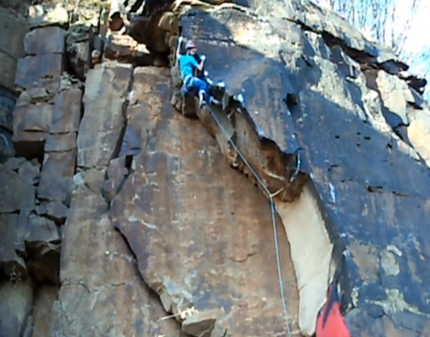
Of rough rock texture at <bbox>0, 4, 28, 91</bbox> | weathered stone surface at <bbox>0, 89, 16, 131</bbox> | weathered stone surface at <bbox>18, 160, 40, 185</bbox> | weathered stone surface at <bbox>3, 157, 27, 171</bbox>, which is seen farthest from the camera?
rough rock texture at <bbox>0, 4, 28, 91</bbox>

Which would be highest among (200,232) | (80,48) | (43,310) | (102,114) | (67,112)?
(80,48)

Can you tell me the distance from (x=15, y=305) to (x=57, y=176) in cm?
146

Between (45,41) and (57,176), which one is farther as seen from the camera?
(45,41)

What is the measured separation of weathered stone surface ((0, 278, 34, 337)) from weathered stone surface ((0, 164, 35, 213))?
0.81 m

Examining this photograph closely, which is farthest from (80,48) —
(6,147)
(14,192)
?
(14,192)

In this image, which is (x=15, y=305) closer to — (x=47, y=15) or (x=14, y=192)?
(x=14, y=192)

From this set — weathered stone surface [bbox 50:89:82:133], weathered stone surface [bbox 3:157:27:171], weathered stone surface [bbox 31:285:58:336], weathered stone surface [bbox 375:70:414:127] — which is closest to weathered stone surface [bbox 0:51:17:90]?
weathered stone surface [bbox 50:89:82:133]

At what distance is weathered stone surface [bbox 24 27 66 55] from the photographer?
343 inches

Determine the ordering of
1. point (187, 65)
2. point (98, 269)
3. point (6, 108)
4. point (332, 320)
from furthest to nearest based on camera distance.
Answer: point (6, 108)
point (187, 65)
point (98, 269)
point (332, 320)

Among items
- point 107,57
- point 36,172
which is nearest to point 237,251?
point 36,172

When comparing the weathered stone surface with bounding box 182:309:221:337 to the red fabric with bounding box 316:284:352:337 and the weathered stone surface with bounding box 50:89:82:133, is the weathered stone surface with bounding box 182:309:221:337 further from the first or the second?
the weathered stone surface with bounding box 50:89:82:133

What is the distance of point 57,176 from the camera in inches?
296

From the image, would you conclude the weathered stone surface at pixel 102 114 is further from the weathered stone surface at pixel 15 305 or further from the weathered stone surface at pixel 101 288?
the weathered stone surface at pixel 15 305

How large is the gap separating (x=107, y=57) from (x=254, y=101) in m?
2.73
